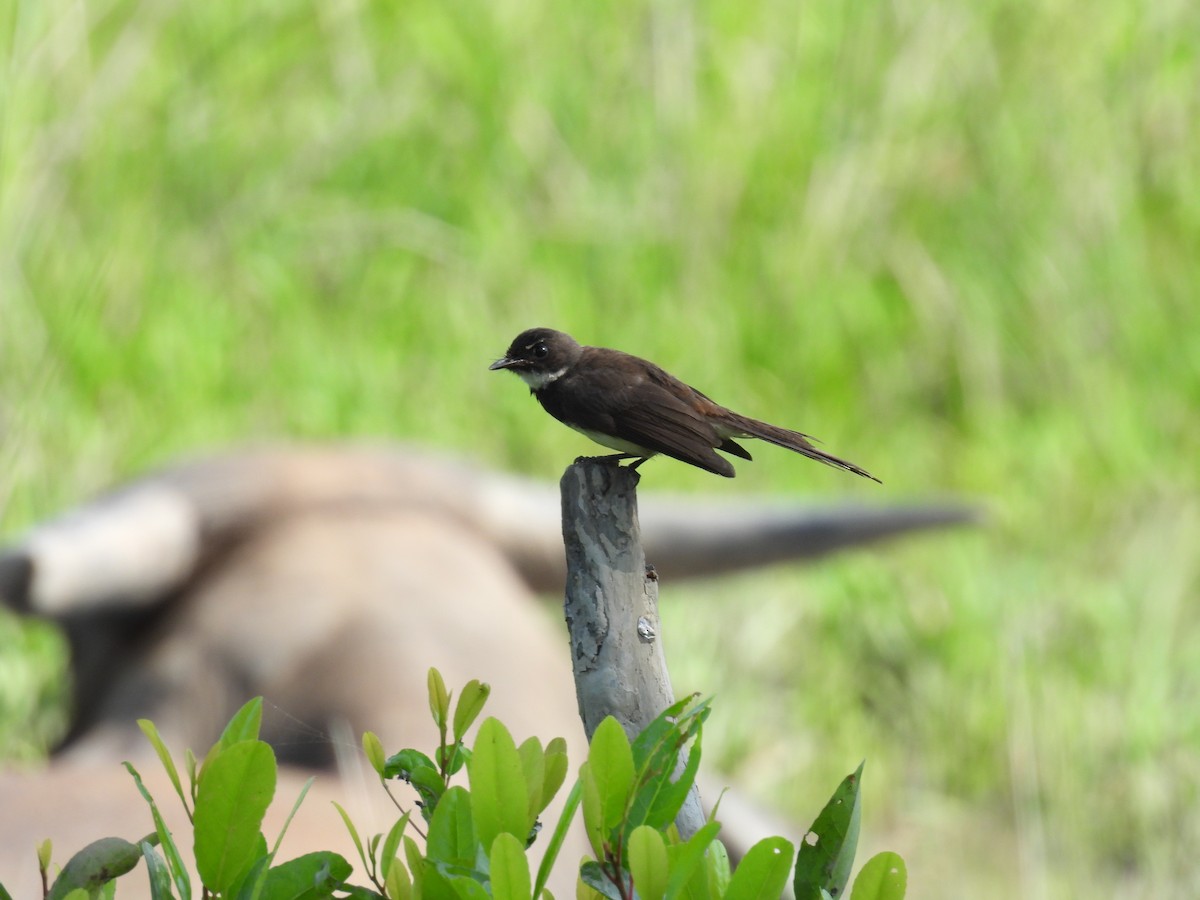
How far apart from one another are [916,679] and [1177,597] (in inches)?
44.3

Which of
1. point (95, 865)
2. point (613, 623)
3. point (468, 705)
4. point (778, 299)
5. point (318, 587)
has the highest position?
point (778, 299)

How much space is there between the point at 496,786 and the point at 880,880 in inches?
12.2

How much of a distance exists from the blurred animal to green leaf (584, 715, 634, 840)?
2.40 metres

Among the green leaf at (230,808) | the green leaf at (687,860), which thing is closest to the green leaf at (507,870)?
the green leaf at (687,860)

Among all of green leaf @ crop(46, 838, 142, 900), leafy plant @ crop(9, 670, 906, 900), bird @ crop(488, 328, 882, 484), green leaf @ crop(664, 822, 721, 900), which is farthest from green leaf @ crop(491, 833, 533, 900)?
bird @ crop(488, 328, 882, 484)

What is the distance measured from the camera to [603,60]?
283 inches

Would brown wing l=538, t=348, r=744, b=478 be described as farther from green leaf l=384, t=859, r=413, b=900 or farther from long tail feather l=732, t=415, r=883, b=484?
green leaf l=384, t=859, r=413, b=900

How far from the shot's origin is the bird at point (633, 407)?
1.41 m

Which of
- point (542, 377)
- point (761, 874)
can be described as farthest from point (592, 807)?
point (542, 377)

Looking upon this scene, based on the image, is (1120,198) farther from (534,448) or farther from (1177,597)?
(534,448)

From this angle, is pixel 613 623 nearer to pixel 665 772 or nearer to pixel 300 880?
pixel 665 772

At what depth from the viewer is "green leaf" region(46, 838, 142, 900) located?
1.22 meters

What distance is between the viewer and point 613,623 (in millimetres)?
1379

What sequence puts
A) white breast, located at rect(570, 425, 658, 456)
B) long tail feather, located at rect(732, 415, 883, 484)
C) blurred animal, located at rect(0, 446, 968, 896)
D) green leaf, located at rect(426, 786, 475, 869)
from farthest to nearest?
blurred animal, located at rect(0, 446, 968, 896) → white breast, located at rect(570, 425, 658, 456) → long tail feather, located at rect(732, 415, 883, 484) → green leaf, located at rect(426, 786, 475, 869)
